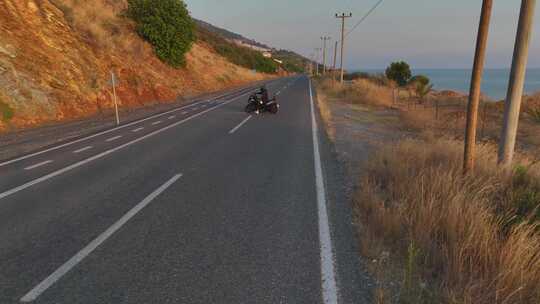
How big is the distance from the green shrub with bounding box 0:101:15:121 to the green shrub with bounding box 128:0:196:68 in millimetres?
15163

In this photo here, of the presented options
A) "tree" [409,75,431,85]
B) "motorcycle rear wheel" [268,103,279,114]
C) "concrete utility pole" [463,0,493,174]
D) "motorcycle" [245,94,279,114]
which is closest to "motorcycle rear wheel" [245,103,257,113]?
"motorcycle" [245,94,279,114]

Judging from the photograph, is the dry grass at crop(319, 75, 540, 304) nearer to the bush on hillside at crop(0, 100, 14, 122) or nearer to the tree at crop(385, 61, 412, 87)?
the bush on hillside at crop(0, 100, 14, 122)

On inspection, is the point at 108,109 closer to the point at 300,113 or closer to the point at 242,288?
the point at 300,113

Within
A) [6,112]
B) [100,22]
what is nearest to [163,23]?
[100,22]

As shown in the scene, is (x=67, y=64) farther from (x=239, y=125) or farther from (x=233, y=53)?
(x=233, y=53)

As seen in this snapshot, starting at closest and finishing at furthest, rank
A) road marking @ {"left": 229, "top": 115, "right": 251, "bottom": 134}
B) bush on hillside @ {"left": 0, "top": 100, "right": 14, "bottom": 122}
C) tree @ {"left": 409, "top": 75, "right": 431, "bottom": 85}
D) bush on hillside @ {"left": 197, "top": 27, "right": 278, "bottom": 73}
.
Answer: road marking @ {"left": 229, "top": 115, "right": 251, "bottom": 134} < bush on hillside @ {"left": 0, "top": 100, "right": 14, "bottom": 122} < tree @ {"left": 409, "top": 75, "right": 431, "bottom": 85} < bush on hillside @ {"left": 197, "top": 27, "right": 278, "bottom": 73}

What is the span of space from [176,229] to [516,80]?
20.1ft

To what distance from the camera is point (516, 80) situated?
16.9 feet

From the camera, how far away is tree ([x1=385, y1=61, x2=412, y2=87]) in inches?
1690

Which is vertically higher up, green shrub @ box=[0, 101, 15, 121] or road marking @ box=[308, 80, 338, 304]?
green shrub @ box=[0, 101, 15, 121]

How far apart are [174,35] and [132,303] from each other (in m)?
25.7

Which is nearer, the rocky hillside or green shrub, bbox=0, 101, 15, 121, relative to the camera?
green shrub, bbox=0, 101, 15, 121

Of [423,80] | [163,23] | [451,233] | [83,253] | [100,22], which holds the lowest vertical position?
[83,253]

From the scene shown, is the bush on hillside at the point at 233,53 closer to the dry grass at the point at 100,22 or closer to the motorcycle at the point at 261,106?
the dry grass at the point at 100,22
